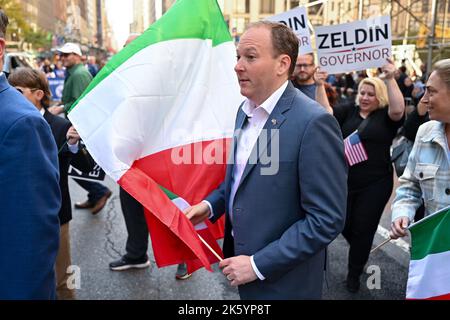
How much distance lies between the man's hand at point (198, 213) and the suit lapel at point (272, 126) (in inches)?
15.1

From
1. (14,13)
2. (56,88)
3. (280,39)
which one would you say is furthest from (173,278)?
(14,13)

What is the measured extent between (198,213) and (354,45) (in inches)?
104

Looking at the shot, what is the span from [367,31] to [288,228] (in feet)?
9.05

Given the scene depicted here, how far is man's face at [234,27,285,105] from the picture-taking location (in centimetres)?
193

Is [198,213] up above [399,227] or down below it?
above

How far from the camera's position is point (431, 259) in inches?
86.3

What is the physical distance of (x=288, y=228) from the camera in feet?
6.43

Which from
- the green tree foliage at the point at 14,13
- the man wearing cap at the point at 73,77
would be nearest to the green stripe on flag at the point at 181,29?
the man wearing cap at the point at 73,77

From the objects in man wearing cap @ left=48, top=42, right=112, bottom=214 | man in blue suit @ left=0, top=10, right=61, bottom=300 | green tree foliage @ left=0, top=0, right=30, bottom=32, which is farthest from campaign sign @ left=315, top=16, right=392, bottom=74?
green tree foliage @ left=0, top=0, right=30, bottom=32

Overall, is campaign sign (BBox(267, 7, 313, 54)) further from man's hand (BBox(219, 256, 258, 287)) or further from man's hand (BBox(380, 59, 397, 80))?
man's hand (BBox(219, 256, 258, 287))

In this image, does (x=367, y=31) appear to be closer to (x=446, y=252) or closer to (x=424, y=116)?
(x=424, y=116)

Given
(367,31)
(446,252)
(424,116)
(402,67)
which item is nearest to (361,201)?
(424,116)

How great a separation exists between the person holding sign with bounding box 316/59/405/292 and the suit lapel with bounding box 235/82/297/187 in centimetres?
194

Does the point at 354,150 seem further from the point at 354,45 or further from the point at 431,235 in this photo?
the point at 431,235
